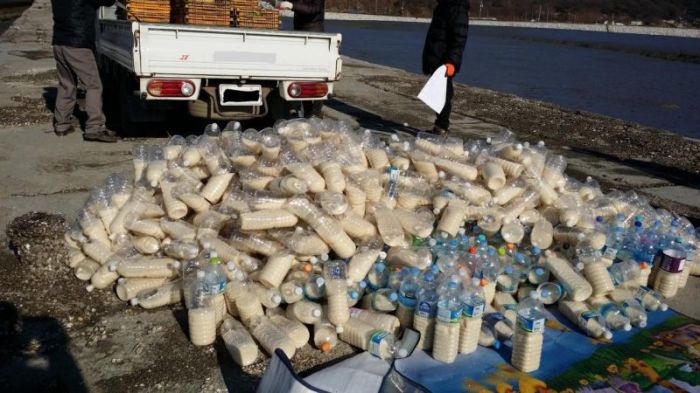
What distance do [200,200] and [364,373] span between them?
2032 mm

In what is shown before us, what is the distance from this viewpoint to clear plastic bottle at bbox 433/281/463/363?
3.58m

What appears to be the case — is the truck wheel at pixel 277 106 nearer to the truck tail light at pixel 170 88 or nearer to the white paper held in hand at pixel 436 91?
the truck tail light at pixel 170 88

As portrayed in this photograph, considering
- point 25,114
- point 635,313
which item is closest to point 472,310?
point 635,313

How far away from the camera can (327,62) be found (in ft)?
26.6

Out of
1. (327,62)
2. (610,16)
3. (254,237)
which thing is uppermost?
(610,16)

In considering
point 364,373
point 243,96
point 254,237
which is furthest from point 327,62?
point 364,373

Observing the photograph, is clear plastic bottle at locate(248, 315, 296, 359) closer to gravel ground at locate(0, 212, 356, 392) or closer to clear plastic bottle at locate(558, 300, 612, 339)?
gravel ground at locate(0, 212, 356, 392)

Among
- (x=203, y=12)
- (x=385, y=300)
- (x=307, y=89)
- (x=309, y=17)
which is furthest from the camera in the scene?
(x=309, y=17)

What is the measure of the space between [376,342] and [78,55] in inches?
245

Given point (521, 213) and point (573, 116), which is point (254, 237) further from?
point (573, 116)

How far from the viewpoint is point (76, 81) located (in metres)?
8.26

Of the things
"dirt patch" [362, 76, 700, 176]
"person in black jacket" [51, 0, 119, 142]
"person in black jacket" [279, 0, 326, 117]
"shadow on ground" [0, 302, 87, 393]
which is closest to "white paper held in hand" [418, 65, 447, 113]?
"person in black jacket" [279, 0, 326, 117]

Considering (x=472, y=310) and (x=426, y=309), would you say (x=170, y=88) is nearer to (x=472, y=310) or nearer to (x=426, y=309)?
(x=426, y=309)

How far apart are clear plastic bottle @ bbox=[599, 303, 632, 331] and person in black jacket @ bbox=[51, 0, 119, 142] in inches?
267
